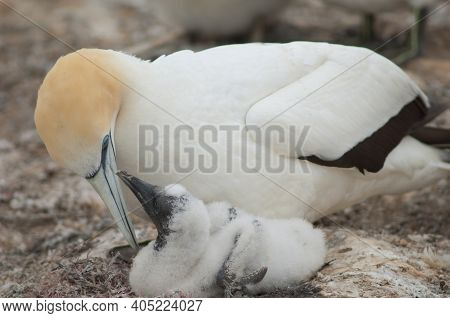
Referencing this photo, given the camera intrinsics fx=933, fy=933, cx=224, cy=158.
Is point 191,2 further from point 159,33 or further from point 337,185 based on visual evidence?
point 337,185

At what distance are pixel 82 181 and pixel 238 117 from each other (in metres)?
2.71

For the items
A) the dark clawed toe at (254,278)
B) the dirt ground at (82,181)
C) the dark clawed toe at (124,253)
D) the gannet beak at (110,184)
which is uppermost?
the gannet beak at (110,184)

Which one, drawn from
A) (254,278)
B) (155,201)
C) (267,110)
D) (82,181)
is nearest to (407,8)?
(82,181)

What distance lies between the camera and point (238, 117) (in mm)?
4996

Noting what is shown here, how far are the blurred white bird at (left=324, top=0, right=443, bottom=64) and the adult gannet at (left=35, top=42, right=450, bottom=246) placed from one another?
11.9 feet

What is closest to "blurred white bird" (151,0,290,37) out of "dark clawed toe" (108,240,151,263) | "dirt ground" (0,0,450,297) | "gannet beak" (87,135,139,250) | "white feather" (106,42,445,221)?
"dirt ground" (0,0,450,297)

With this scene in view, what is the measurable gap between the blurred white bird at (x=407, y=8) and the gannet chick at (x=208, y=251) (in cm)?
476

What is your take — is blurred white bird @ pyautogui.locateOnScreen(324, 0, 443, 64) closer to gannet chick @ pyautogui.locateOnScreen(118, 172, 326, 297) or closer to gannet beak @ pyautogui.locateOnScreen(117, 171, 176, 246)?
gannet chick @ pyautogui.locateOnScreen(118, 172, 326, 297)

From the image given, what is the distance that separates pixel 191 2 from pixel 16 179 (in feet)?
10.2

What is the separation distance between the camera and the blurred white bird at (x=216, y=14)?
382 inches

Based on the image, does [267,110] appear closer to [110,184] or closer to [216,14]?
[110,184]

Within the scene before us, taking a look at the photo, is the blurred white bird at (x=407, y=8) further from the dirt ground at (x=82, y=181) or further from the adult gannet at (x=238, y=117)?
the adult gannet at (x=238, y=117)

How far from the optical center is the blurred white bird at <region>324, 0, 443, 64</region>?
9.05 metres

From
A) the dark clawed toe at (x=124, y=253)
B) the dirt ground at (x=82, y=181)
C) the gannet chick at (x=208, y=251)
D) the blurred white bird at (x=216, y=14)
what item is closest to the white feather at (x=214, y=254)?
the gannet chick at (x=208, y=251)
